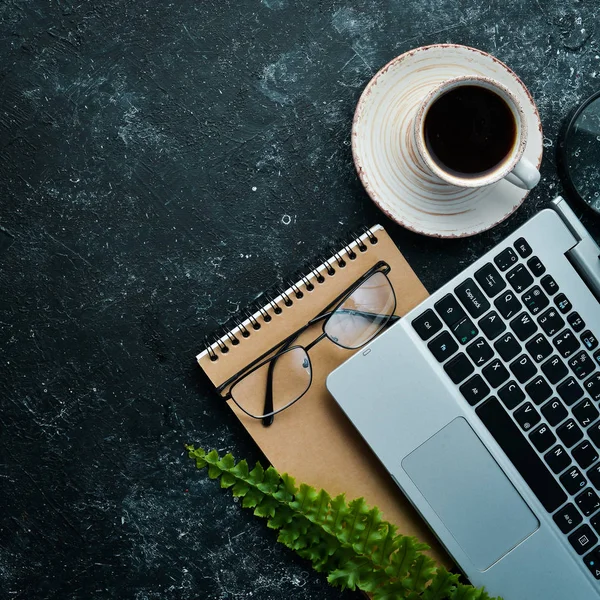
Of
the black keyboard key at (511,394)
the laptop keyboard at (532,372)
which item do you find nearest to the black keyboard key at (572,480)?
the laptop keyboard at (532,372)

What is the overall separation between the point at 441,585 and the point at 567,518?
0.55ft

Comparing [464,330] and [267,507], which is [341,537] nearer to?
[267,507]

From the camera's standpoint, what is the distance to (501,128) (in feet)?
2.61

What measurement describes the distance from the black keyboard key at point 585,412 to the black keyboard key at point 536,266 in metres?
0.16

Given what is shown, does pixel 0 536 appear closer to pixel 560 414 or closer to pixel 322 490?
pixel 322 490

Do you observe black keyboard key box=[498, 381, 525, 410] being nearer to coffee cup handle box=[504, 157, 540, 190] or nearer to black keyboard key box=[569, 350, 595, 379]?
black keyboard key box=[569, 350, 595, 379]

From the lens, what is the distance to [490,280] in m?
0.81

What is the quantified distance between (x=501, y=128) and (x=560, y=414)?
1.10ft

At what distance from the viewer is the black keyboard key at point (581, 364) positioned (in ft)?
2.69

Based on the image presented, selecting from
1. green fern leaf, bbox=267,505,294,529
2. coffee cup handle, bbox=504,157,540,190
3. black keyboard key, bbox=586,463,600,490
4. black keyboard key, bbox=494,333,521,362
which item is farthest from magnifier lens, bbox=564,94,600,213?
green fern leaf, bbox=267,505,294,529

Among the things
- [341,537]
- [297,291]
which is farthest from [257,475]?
[297,291]

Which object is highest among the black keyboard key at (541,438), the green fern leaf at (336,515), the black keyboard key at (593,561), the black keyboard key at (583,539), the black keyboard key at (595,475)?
the green fern leaf at (336,515)

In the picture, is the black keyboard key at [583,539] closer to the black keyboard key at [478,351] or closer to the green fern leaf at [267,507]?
the black keyboard key at [478,351]

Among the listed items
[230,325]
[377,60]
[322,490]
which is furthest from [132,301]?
[377,60]
